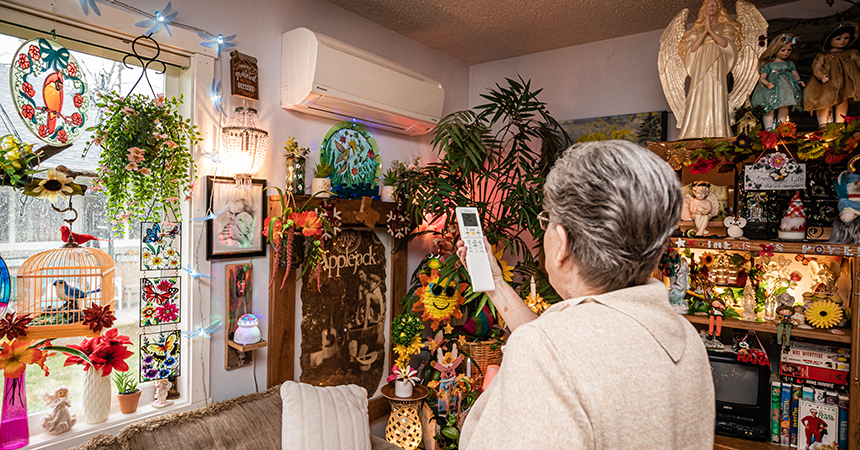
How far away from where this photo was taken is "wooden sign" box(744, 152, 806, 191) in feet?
7.01

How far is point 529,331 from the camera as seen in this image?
2.05 feet

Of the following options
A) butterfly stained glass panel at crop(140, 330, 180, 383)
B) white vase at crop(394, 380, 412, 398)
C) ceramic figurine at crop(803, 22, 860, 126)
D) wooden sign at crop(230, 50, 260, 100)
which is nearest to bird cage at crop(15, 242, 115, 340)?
butterfly stained glass panel at crop(140, 330, 180, 383)

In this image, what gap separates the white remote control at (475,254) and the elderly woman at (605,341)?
0.56 meters

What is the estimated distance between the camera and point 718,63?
2.23 m

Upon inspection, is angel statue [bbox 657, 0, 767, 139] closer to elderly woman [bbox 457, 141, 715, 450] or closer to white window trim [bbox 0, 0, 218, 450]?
elderly woman [bbox 457, 141, 715, 450]

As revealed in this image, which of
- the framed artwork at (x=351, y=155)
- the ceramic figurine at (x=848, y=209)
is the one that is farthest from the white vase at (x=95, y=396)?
the ceramic figurine at (x=848, y=209)

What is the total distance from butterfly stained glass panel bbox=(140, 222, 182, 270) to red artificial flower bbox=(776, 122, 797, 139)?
8.73ft

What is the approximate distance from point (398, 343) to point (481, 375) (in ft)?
1.67

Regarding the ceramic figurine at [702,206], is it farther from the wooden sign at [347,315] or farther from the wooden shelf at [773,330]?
the wooden sign at [347,315]

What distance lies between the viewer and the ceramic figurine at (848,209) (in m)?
1.98

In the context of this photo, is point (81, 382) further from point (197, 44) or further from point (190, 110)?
point (197, 44)

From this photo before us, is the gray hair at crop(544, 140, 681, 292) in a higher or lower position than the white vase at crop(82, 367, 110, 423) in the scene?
higher

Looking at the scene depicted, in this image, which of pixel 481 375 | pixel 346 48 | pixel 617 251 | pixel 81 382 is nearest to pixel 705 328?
pixel 481 375

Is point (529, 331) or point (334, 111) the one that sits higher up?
point (334, 111)
